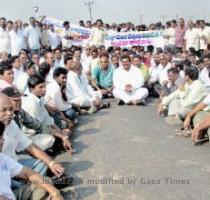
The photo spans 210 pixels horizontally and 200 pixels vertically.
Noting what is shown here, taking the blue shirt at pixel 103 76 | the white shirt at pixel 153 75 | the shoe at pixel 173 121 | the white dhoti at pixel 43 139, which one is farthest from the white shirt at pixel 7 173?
the white shirt at pixel 153 75

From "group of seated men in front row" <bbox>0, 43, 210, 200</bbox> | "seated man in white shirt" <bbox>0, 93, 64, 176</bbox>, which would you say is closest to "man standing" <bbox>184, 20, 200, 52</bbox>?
"group of seated men in front row" <bbox>0, 43, 210, 200</bbox>

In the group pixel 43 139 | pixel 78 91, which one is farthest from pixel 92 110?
pixel 43 139

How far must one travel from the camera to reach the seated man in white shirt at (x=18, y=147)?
419 centimetres

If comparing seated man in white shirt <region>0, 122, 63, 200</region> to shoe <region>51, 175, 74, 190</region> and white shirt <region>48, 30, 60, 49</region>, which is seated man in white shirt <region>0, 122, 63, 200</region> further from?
white shirt <region>48, 30, 60, 49</region>

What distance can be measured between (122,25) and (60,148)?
11.0 meters

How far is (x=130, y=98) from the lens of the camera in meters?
9.16

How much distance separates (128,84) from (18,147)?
5036mm

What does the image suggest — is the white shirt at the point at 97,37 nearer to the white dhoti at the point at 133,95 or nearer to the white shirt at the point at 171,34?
the white shirt at the point at 171,34

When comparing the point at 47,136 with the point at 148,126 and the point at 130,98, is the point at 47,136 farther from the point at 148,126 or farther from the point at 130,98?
the point at 130,98

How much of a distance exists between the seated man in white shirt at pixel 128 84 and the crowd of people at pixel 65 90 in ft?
0.07

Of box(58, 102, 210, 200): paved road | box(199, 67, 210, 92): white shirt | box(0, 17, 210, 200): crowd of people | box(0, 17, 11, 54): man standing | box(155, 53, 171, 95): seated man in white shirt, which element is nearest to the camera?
box(0, 17, 210, 200): crowd of people

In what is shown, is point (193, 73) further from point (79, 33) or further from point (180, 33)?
point (79, 33)

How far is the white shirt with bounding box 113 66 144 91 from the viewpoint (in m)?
9.46

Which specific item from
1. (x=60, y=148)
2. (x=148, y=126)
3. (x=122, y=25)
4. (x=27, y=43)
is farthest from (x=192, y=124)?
(x=122, y=25)
